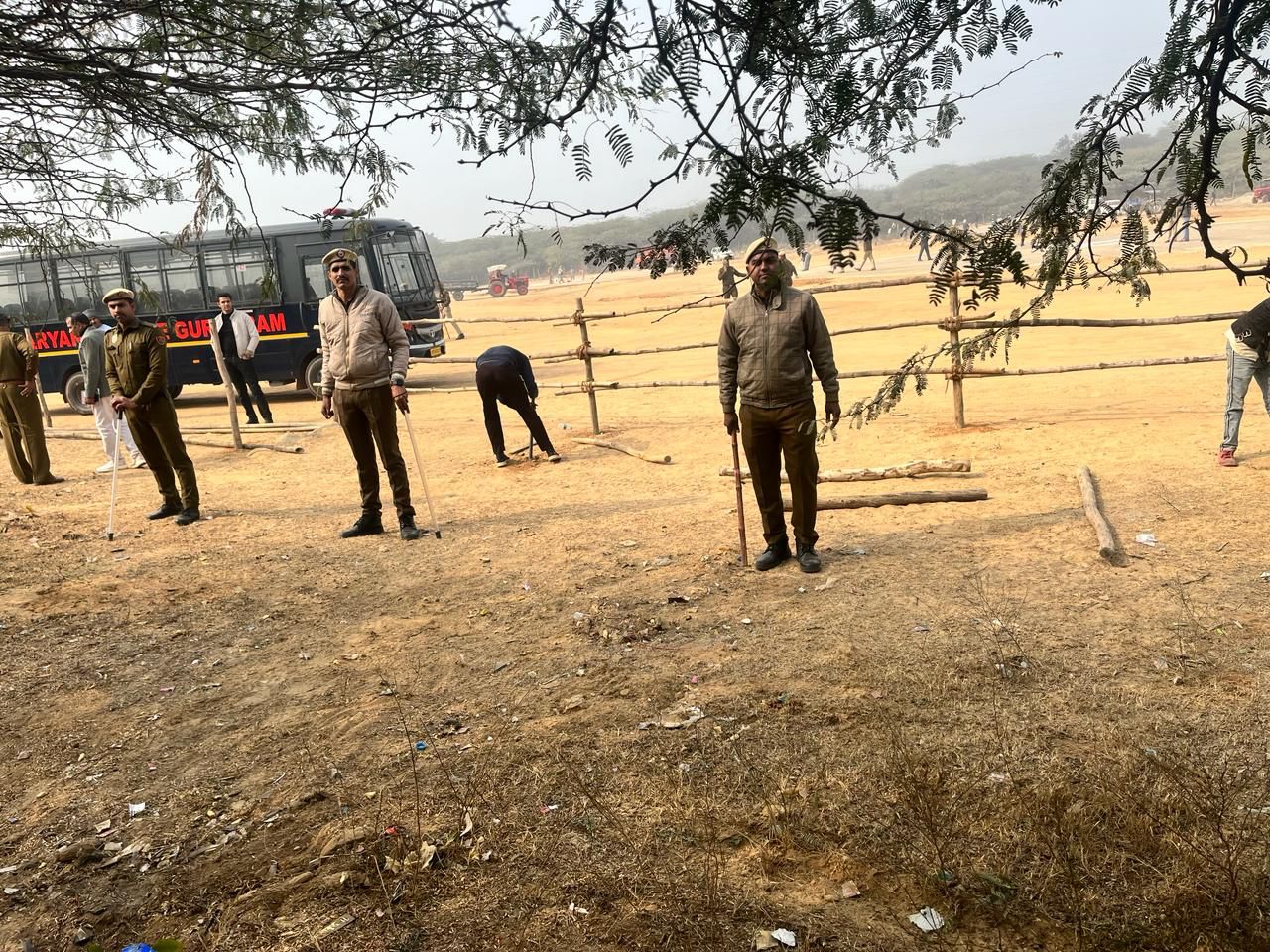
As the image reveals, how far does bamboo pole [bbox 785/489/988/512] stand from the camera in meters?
7.07

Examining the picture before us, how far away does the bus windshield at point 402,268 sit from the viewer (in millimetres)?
16562

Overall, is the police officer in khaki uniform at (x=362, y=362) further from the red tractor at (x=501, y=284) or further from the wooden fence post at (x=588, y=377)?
the red tractor at (x=501, y=284)

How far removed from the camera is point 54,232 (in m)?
5.31

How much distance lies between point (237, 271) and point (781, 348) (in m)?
13.2

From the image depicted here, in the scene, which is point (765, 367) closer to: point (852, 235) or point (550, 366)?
point (852, 235)

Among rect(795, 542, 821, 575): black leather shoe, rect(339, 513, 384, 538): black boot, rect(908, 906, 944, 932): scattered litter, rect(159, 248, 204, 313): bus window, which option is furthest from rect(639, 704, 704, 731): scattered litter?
rect(159, 248, 204, 313): bus window

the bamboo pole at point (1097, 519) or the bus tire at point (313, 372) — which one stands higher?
the bus tire at point (313, 372)

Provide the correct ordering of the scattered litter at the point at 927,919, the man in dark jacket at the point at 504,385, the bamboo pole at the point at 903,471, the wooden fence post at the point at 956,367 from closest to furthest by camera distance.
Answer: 1. the scattered litter at the point at 927,919
2. the bamboo pole at the point at 903,471
3. the man in dark jacket at the point at 504,385
4. the wooden fence post at the point at 956,367

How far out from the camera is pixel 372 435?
7070 mm

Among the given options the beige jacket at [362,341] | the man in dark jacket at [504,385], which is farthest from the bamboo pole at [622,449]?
the beige jacket at [362,341]

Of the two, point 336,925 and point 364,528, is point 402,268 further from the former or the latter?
point 336,925

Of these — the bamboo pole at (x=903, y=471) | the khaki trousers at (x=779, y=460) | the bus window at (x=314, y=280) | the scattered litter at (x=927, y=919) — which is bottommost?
the scattered litter at (x=927, y=919)

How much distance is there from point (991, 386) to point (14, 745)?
35.4 ft

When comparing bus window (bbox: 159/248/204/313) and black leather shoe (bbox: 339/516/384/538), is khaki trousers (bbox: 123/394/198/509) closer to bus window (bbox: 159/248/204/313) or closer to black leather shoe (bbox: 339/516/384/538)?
black leather shoe (bbox: 339/516/384/538)
